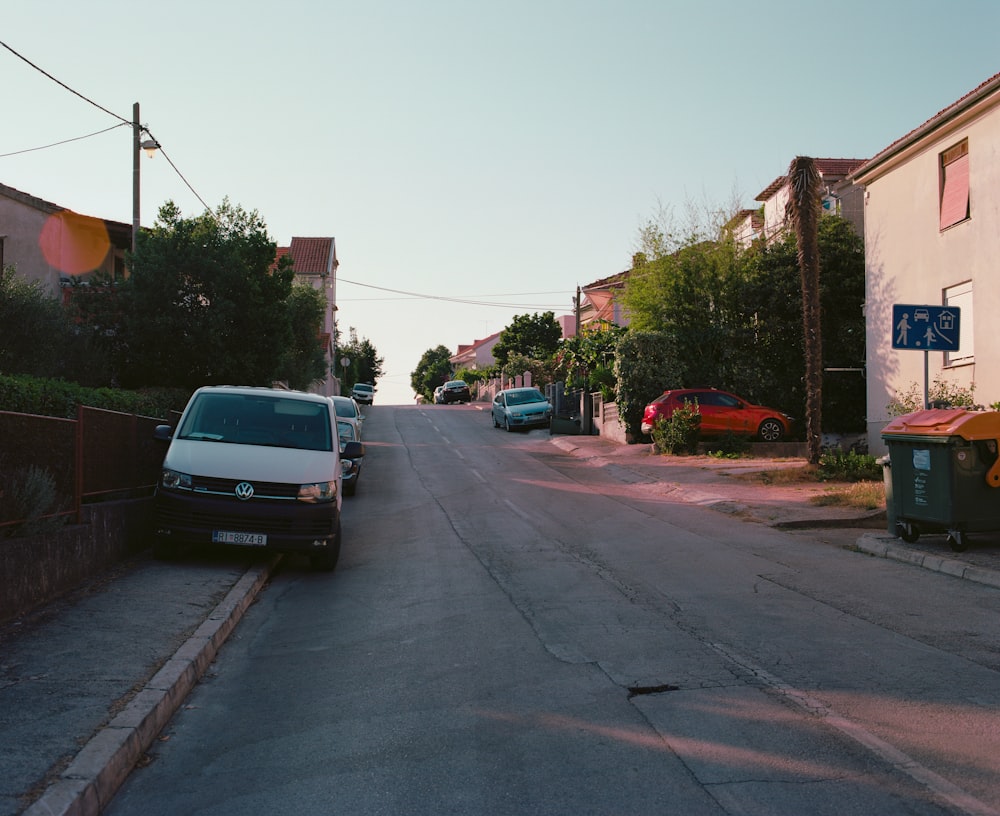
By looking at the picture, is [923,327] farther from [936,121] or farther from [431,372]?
[431,372]

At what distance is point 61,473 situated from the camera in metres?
8.46

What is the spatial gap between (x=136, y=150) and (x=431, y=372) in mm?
86772

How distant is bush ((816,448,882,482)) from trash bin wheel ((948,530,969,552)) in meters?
7.97

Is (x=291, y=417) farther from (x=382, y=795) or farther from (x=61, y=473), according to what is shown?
A: (x=382, y=795)

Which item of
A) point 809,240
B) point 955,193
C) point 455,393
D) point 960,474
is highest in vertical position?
point 955,193

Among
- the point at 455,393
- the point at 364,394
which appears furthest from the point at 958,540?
the point at 455,393

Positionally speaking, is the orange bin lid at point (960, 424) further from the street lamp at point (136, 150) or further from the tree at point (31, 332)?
the street lamp at point (136, 150)

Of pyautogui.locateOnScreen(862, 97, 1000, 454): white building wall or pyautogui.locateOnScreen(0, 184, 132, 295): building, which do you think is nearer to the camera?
pyautogui.locateOnScreen(862, 97, 1000, 454): white building wall

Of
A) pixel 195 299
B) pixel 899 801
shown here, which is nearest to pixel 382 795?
pixel 899 801

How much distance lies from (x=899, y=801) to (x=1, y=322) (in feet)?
54.8

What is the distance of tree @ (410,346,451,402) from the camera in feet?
356

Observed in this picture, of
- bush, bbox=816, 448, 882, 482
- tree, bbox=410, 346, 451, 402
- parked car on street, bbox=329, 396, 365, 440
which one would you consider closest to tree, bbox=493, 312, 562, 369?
tree, bbox=410, 346, 451, 402

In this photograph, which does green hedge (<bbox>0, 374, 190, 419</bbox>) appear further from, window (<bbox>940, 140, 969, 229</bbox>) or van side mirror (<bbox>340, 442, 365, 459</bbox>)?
window (<bbox>940, 140, 969, 229</bbox>)

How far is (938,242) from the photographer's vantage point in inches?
781
